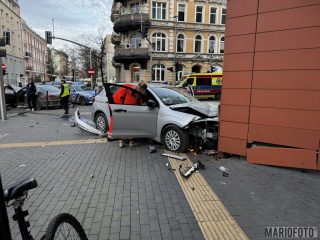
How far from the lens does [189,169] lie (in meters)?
4.60

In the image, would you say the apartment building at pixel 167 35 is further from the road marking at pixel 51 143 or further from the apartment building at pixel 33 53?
the apartment building at pixel 33 53

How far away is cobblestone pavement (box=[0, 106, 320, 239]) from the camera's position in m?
2.92

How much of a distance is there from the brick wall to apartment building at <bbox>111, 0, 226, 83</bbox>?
25.2 m

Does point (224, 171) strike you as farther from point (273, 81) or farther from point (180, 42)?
point (180, 42)

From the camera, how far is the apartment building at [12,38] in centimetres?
4316

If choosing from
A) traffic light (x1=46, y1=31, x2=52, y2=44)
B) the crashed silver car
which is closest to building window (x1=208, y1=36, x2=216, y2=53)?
traffic light (x1=46, y1=31, x2=52, y2=44)

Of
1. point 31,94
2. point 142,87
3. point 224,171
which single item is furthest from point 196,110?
point 31,94

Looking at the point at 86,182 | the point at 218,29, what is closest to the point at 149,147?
the point at 86,182

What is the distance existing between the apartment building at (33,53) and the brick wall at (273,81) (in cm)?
6252

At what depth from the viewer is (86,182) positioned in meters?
4.12

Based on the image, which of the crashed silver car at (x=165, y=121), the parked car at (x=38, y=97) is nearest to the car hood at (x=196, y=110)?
the crashed silver car at (x=165, y=121)

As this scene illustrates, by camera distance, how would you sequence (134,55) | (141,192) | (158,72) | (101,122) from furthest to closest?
(158,72)
(134,55)
(101,122)
(141,192)

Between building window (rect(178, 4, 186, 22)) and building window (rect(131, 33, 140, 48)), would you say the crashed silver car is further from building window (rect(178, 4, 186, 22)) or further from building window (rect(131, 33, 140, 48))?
building window (rect(178, 4, 186, 22))

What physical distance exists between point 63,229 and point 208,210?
2.04m
